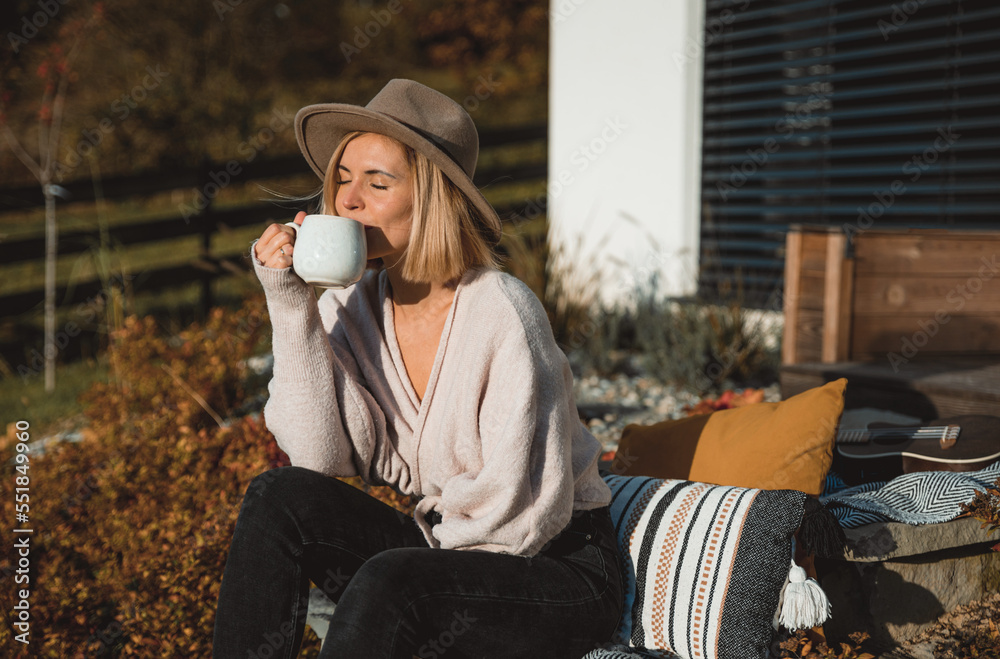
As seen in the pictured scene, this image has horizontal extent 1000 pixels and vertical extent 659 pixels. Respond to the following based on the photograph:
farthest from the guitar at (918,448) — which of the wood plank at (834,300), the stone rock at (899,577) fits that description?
the wood plank at (834,300)

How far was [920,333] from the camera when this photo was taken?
328 cm

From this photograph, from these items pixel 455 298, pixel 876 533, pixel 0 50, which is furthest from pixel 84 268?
pixel 876 533

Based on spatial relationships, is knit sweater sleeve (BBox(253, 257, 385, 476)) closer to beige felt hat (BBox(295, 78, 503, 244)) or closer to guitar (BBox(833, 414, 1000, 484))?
beige felt hat (BBox(295, 78, 503, 244))

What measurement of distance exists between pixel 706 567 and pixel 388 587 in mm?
678

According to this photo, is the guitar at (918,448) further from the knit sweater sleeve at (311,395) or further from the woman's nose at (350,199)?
the woman's nose at (350,199)

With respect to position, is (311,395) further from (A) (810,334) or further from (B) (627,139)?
(B) (627,139)

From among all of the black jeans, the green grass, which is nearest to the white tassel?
the black jeans

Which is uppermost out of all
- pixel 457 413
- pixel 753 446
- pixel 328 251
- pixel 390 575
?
pixel 328 251

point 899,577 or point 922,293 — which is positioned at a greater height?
point 922,293

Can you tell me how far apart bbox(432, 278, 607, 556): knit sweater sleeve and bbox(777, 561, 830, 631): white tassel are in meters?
0.47

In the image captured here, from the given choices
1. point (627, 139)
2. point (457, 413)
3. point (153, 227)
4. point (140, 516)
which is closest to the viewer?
point (457, 413)

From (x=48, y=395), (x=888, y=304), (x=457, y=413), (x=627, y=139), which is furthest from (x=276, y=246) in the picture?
(x=48, y=395)

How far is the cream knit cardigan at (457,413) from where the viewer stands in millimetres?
1591

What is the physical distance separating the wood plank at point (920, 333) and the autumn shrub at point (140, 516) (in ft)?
6.62
